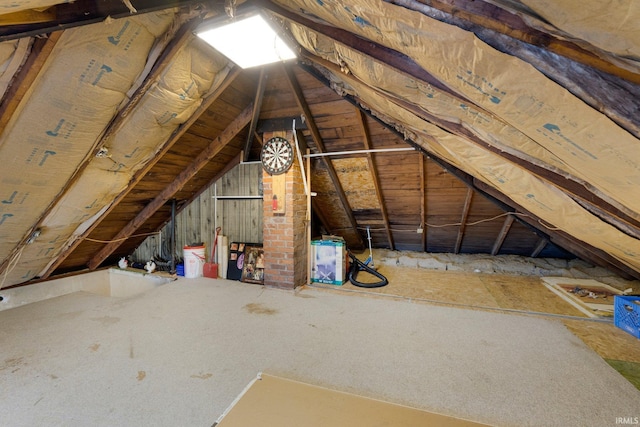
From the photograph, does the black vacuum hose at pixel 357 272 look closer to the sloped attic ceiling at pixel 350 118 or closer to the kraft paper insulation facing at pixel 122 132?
the sloped attic ceiling at pixel 350 118

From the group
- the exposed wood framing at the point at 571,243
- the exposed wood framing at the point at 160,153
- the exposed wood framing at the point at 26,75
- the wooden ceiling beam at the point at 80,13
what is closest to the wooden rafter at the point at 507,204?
the exposed wood framing at the point at 571,243

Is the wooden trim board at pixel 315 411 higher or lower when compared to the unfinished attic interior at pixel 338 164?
lower

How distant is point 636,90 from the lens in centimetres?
72

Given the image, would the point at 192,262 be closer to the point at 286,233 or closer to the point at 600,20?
the point at 286,233

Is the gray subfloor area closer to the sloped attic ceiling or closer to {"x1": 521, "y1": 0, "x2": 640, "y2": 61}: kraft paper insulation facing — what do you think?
the sloped attic ceiling

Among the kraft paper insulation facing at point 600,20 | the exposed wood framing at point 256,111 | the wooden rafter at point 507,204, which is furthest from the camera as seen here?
the wooden rafter at point 507,204

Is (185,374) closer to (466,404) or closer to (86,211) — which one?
(466,404)

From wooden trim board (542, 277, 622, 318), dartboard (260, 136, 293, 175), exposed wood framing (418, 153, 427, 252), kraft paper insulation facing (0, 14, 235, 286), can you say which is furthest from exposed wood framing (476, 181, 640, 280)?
kraft paper insulation facing (0, 14, 235, 286)

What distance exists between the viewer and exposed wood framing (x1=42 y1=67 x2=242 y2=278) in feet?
8.02

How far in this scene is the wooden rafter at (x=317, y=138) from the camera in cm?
272

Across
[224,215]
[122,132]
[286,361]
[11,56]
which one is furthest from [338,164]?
[11,56]

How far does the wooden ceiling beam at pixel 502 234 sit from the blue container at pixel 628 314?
1528 mm

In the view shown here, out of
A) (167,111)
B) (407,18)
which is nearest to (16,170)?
(167,111)

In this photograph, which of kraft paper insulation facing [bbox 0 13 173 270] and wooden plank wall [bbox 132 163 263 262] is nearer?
kraft paper insulation facing [bbox 0 13 173 270]
